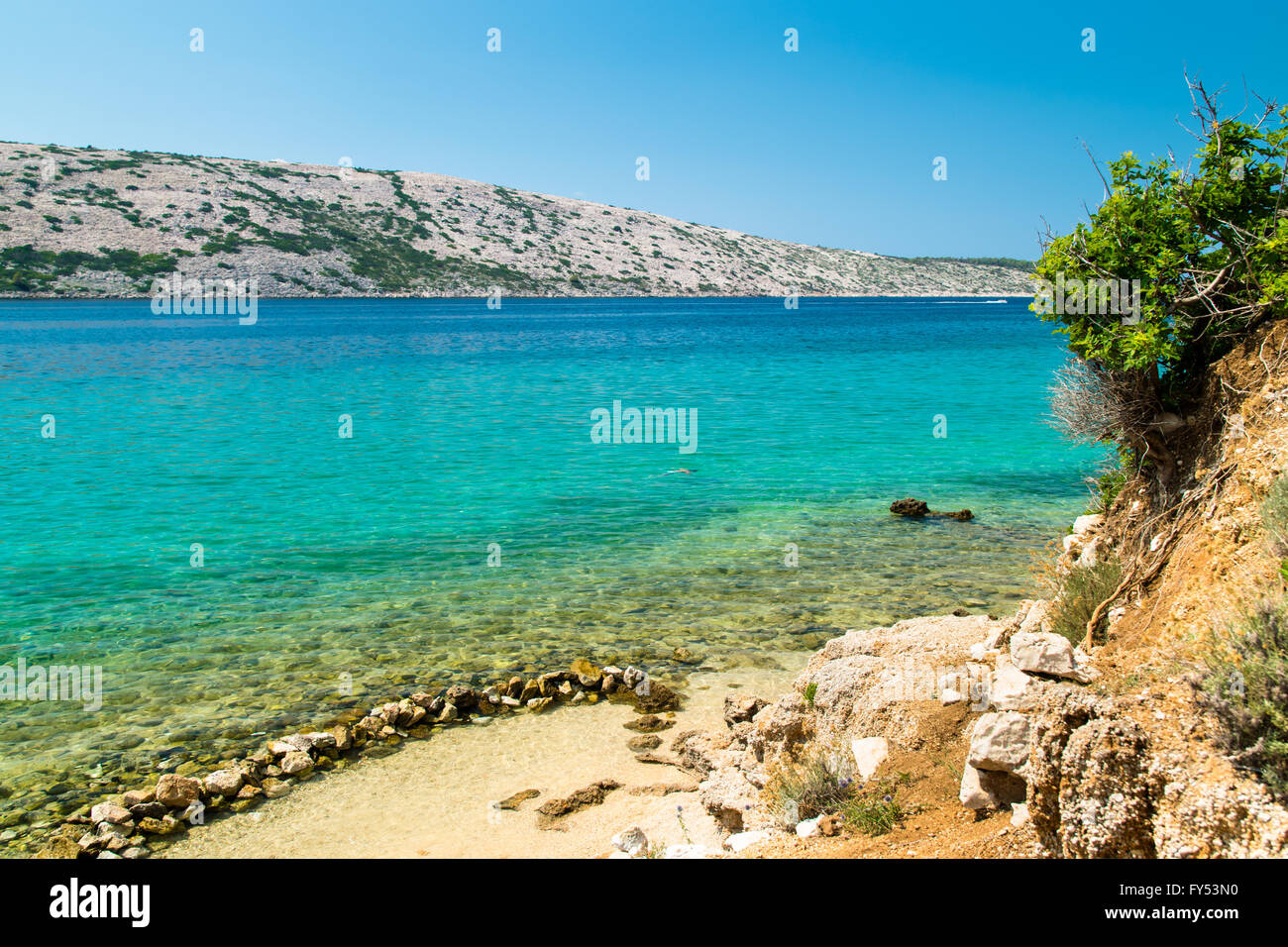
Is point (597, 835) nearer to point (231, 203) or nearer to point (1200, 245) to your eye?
point (1200, 245)

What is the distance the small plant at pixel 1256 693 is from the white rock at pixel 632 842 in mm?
3666

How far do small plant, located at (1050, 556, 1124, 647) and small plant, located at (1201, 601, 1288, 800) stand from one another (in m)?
2.44

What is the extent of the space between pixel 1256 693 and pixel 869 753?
2874 millimetres

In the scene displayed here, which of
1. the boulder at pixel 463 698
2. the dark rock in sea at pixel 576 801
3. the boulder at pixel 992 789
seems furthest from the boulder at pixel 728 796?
the boulder at pixel 463 698

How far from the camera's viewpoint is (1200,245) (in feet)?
22.4

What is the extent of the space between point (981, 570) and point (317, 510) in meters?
13.3

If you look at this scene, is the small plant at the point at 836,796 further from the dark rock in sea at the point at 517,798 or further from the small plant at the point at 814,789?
the dark rock in sea at the point at 517,798

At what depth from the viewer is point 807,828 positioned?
18.0 feet

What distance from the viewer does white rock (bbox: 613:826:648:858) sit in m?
5.90

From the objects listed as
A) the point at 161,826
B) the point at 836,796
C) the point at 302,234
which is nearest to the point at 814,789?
the point at 836,796

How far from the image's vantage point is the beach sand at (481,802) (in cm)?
659

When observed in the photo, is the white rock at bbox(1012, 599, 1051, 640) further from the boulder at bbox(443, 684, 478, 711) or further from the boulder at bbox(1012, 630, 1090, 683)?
the boulder at bbox(443, 684, 478, 711)

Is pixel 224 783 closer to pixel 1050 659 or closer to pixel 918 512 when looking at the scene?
pixel 1050 659

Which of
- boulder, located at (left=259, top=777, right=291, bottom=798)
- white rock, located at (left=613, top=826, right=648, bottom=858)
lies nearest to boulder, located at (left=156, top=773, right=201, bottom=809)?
boulder, located at (left=259, top=777, right=291, bottom=798)
